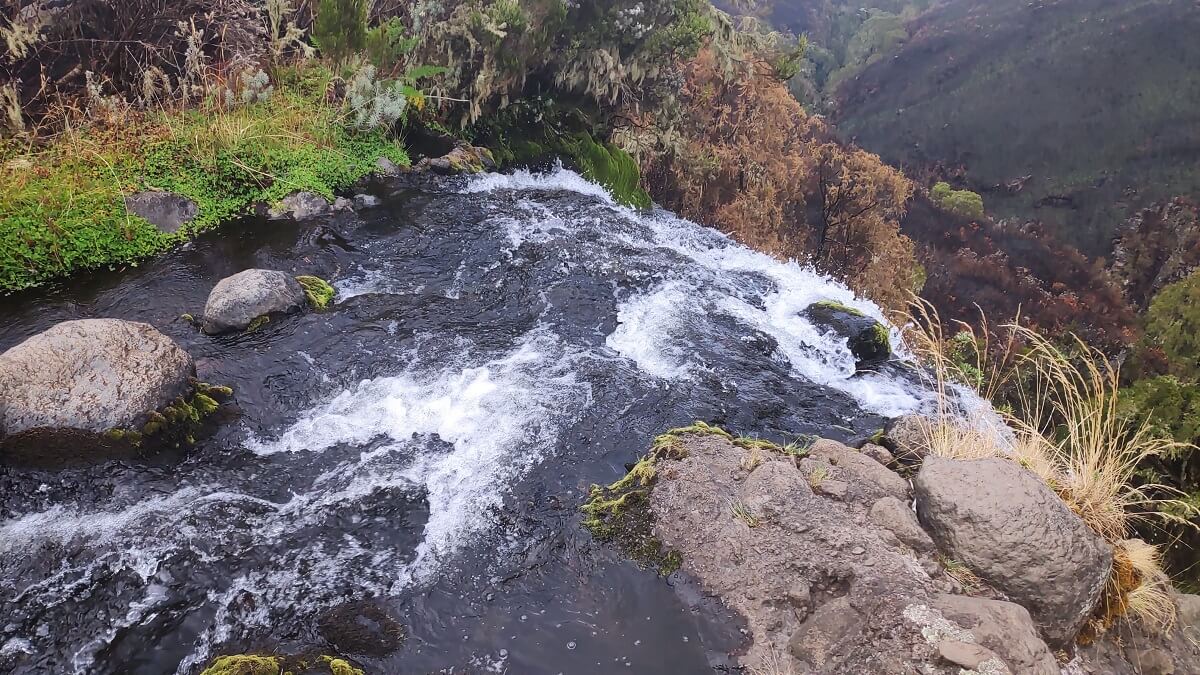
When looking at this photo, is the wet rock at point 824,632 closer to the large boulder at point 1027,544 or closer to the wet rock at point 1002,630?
the wet rock at point 1002,630

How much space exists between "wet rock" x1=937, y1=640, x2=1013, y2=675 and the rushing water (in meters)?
1.15

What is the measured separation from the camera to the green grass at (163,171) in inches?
259

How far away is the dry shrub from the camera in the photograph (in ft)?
42.3

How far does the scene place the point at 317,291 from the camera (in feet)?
23.1

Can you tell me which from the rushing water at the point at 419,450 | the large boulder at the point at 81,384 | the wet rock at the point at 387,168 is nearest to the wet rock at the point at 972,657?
the rushing water at the point at 419,450

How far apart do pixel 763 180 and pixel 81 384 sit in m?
13.2

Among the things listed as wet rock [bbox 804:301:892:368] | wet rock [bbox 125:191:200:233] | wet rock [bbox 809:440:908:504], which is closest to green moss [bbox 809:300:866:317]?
wet rock [bbox 804:301:892:368]

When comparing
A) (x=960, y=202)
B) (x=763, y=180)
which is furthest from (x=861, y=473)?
(x=960, y=202)

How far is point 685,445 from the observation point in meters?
5.25

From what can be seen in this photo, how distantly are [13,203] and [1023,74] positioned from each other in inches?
1860

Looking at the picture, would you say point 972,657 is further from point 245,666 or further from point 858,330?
point 858,330

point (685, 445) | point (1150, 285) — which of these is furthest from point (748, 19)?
point (1150, 285)

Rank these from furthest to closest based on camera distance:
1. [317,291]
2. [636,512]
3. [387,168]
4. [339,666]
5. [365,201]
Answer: [387,168], [365,201], [317,291], [636,512], [339,666]

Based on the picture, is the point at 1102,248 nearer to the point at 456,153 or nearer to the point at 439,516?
the point at 456,153
